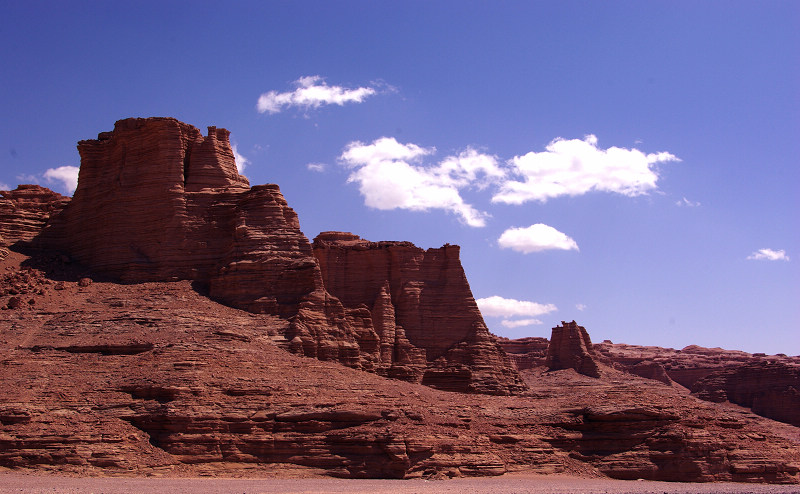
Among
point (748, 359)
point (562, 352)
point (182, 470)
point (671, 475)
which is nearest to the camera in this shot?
point (182, 470)

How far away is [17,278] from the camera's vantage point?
44969 millimetres

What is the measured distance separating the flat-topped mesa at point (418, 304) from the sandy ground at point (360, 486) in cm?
1885

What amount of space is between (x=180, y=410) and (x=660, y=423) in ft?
64.6

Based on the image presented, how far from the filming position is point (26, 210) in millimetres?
51375

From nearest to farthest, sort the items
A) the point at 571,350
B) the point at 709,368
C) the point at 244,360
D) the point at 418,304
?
the point at 244,360 → the point at 418,304 → the point at 571,350 → the point at 709,368

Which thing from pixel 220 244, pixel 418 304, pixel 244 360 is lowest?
pixel 244 360

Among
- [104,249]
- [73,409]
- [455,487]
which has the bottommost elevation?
[455,487]

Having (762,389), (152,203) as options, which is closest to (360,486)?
(152,203)

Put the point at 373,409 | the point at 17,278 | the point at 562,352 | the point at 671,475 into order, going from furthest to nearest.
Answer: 1. the point at 562,352
2. the point at 17,278
3. the point at 671,475
4. the point at 373,409

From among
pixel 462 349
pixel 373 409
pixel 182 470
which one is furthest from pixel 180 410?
A: pixel 462 349

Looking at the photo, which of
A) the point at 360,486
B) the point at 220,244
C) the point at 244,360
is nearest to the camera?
the point at 360,486

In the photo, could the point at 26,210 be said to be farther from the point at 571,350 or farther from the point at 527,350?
the point at 527,350

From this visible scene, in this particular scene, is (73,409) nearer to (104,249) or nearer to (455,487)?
(455,487)

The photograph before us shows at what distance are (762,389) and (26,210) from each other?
5781 cm
